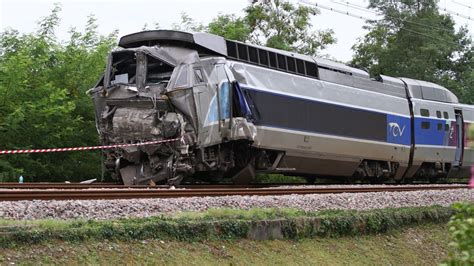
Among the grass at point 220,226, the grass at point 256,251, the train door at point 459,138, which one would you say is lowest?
the grass at point 256,251

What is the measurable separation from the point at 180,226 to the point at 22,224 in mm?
1735

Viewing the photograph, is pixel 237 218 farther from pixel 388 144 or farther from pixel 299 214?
pixel 388 144

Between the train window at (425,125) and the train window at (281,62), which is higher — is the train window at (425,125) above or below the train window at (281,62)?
below

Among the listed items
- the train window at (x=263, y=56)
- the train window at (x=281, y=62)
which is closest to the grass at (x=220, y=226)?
the train window at (x=263, y=56)

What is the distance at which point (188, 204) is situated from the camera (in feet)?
30.9

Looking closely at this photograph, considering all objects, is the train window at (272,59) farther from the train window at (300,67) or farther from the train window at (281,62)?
the train window at (300,67)

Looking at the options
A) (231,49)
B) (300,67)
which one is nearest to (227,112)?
(231,49)

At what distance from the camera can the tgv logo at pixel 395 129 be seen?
20458 mm

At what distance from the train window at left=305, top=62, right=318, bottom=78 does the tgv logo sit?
3.88m

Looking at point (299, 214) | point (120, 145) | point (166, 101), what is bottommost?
point (299, 214)

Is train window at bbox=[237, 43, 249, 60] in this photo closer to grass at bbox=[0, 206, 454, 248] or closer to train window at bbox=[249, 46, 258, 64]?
train window at bbox=[249, 46, 258, 64]

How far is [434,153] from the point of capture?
74.2 feet

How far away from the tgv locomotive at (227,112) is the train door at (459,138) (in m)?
5.36

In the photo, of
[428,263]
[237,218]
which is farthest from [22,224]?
[428,263]
